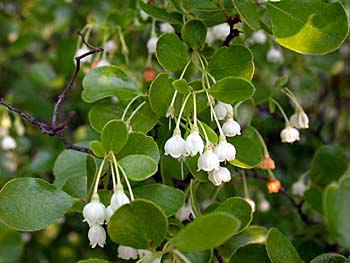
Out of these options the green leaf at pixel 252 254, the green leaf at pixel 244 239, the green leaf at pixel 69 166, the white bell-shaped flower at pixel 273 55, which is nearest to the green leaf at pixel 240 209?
the green leaf at pixel 252 254

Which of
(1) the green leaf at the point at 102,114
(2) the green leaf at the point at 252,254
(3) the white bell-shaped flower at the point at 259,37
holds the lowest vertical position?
(2) the green leaf at the point at 252,254

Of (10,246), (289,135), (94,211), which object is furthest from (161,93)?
(10,246)

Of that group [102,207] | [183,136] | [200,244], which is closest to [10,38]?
[183,136]

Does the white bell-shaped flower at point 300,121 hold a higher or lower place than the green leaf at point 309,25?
lower

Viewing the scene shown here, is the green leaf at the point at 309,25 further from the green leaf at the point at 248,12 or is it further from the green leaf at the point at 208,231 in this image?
the green leaf at the point at 208,231

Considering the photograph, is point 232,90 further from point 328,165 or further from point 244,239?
point 328,165

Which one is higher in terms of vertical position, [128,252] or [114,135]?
[114,135]
